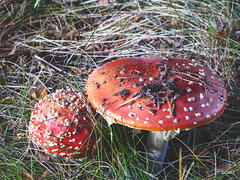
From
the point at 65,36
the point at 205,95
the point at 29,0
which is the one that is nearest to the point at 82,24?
the point at 65,36

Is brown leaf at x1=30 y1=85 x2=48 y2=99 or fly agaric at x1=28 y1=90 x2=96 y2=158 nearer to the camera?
fly agaric at x1=28 y1=90 x2=96 y2=158

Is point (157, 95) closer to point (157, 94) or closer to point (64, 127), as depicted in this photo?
point (157, 94)

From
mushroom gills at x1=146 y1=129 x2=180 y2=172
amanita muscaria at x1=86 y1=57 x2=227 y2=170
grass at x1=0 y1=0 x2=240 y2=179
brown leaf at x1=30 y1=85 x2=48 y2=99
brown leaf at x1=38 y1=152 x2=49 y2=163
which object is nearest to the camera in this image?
amanita muscaria at x1=86 y1=57 x2=227 y2=170

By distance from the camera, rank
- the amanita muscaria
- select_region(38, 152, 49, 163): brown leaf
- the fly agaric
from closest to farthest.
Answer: the amanita muscaria, the fly agaric, select_region(38, 152, 49, 163): brown leaf

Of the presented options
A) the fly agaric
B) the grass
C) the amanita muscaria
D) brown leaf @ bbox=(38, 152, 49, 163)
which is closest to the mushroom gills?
the grass

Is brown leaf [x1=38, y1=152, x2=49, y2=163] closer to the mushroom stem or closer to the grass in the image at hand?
the grass

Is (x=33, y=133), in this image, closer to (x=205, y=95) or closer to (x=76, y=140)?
(x=76, y=140)

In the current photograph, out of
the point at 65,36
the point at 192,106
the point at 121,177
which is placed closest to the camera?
the point at 192,106

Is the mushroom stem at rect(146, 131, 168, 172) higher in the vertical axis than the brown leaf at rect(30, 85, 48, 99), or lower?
lower
